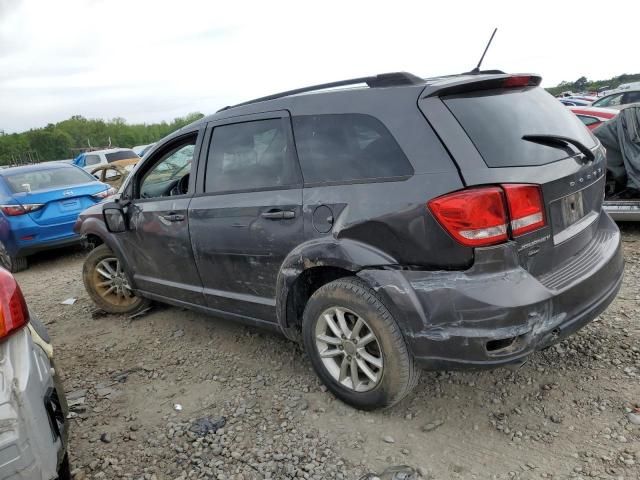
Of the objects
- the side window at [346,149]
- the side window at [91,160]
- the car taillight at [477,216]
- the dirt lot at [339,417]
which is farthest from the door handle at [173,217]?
the side window at [91,160]

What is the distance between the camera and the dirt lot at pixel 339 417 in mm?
2360

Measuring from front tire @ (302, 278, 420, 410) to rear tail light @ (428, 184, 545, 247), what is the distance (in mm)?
552

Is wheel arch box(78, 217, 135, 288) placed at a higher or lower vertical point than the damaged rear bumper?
higher

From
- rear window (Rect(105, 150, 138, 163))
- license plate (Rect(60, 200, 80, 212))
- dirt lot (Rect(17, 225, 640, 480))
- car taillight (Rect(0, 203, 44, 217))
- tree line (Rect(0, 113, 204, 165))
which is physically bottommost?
dirt lot (Rect(17, 225, 640, 480))

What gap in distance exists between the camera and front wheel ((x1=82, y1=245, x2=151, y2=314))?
4672 mm

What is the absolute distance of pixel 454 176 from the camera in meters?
2.21

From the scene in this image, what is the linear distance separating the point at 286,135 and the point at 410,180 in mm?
935

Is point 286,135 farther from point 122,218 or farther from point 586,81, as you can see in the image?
point 586,81

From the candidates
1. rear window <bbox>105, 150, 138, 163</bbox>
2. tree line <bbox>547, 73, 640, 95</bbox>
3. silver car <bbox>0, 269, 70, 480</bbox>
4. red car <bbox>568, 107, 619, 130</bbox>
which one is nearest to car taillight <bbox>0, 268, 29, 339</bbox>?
silver car <bbox>0, 269, 70, 480</bbox>

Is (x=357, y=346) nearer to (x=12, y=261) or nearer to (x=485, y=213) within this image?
(x=485, y=213)

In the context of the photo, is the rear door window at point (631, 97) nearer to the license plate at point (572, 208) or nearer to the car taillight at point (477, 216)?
the license plate at point (572, 208)

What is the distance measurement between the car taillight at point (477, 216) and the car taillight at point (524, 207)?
43mm

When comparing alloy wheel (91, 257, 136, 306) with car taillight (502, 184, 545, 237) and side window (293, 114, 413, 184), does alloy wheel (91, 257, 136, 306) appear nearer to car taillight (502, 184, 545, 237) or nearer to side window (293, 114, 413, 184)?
side window (293, 114, 413, 184)

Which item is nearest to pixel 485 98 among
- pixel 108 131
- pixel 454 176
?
pixel 454 176
